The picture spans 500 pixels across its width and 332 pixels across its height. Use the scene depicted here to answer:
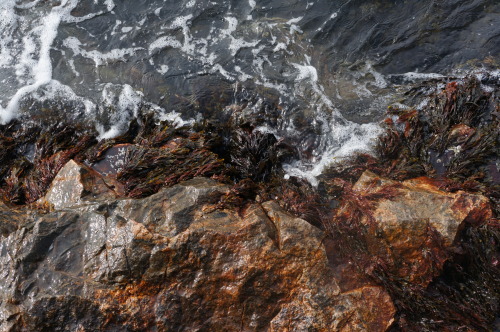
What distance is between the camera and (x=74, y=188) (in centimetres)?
423

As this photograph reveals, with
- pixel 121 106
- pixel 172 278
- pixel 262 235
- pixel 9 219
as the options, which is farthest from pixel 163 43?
pixel 172 278

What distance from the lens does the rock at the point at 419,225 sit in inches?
149

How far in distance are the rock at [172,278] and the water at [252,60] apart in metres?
1.56

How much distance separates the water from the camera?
17.2ft

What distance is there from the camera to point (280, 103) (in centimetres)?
539

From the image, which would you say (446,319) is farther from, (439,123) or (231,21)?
(231,21)

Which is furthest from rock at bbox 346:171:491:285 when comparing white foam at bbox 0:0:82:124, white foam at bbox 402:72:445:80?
white foam at bbox 0:0:82:124

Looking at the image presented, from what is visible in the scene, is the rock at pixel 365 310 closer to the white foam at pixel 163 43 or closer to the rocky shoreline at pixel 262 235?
the rocky shoreline at pixel 262 235

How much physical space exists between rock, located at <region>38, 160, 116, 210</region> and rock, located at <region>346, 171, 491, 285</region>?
305cm

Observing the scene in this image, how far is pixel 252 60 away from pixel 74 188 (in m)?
3.24

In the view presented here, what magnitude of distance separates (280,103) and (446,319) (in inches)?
132

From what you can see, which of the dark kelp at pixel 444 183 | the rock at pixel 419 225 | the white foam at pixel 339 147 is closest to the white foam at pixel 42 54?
the white foam at pixel 339 147

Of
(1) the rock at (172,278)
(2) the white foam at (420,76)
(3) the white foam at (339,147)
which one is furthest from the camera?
(2) the white foam at (420,76)

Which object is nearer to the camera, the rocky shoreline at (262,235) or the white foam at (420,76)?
the rocky shoreline at (262,235)
